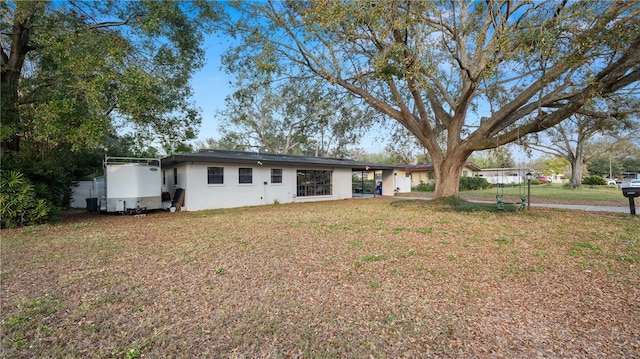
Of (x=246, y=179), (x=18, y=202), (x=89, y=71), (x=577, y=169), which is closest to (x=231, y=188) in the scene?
(x=246, y=179)

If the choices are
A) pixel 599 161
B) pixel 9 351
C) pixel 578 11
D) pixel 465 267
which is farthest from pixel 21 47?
pixel 599 161

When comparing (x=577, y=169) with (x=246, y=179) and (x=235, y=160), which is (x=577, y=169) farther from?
(x=235, y=160)

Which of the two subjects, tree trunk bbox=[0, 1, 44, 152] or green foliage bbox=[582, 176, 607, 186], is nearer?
tree trunk bbox=[0, 1, 44, 152]

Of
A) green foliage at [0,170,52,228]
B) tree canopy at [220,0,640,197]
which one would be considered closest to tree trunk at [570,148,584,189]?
tree canopy at [220,0,640,197]

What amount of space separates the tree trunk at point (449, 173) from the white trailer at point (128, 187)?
11.8m

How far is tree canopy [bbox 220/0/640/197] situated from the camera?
6.59 meters

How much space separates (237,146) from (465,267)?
88.3 feet

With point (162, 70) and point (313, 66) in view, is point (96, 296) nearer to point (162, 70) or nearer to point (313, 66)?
point (162, 70)

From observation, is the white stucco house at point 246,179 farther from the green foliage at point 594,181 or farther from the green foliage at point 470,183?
the green foliage at point 594,181

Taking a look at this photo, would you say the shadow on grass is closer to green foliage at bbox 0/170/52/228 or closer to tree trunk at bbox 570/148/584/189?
green foliage at bbox 0/170/52/228

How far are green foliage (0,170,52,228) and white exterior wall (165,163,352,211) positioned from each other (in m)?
4.59

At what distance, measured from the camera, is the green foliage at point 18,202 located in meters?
7.68

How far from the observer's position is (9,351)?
7.64ft

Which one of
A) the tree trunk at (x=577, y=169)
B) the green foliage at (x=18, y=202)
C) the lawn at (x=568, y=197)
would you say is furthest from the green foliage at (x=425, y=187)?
the green foliage at (x=18, y=202)
